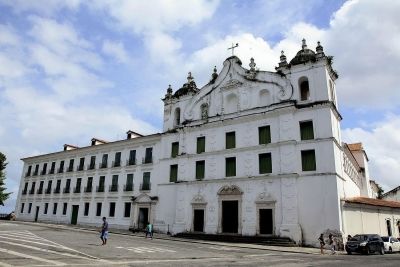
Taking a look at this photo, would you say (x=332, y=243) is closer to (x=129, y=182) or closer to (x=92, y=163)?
(x=129, y=182)

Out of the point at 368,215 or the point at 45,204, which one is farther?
the point at 45,204

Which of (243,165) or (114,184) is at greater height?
(243,165)

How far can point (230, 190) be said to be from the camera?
2872 cm

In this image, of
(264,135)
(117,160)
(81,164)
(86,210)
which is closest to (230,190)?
(264,135)

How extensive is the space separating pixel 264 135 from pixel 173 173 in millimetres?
10336

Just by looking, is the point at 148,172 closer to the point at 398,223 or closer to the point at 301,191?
the point at 301,191

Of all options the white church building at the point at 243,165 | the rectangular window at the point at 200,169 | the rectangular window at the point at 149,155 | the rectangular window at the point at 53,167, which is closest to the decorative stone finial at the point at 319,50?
the white church building at the point at 243,165

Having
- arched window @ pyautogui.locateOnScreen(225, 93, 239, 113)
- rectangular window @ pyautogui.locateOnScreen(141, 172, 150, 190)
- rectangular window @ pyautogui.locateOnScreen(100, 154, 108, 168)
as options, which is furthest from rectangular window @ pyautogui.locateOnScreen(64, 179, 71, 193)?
arched window @ pyautogui.locateOnScreen(225, 93, 239, 113)

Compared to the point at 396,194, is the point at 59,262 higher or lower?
lower

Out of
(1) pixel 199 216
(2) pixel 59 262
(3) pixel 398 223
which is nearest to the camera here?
(2) pixel 59 262

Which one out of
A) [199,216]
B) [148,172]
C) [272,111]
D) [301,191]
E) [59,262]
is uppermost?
[272,111]

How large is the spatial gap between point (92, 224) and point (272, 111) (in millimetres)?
24858

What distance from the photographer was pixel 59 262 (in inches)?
434

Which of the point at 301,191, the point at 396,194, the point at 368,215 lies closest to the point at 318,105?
the point at 301,191
